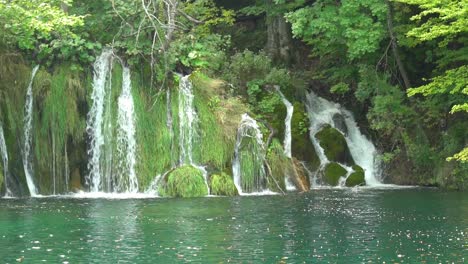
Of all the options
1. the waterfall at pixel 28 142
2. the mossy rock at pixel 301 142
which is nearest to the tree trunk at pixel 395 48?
the mossy rock at pixel 301 142

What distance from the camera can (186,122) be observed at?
25250mm

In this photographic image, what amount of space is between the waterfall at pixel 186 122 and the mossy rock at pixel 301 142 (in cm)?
431

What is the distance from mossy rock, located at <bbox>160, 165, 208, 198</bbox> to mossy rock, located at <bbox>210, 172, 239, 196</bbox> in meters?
0.26

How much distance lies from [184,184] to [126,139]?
2.61 m

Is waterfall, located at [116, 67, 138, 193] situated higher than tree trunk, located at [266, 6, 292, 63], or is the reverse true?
tree trunk, located at [266, 6, 292, 63]

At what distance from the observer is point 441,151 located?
1053 inches

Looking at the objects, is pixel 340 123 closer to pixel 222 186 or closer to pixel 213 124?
pixel 213 124

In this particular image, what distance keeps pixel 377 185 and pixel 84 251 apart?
54.2ft

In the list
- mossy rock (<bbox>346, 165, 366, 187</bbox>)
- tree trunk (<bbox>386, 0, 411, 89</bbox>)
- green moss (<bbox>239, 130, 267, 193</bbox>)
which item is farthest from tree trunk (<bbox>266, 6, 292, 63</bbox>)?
green moss (<bbox>239, 130, 267, 193</bbox>)

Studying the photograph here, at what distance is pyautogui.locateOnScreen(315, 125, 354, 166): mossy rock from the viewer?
2850 cm

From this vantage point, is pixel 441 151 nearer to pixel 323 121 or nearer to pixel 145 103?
pixel 323 121

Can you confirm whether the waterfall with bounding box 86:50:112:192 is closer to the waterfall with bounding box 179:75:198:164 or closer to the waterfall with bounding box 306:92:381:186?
the waterfall with bounding box 179:75:198:164

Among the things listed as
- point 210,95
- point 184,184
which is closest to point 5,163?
point 184,184

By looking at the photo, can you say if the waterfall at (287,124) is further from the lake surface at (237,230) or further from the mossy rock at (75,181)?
the mossy rock at (75,181)
